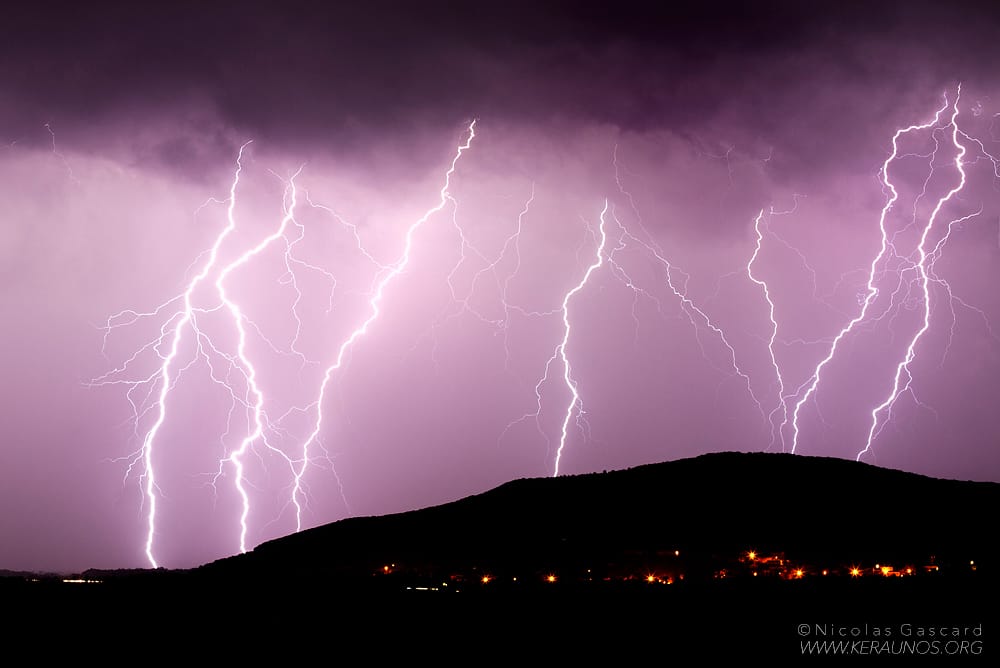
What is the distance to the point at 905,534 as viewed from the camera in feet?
56.9

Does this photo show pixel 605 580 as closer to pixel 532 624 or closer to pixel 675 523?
pixel 675 523

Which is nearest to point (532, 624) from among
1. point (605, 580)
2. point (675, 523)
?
point (605, 580)

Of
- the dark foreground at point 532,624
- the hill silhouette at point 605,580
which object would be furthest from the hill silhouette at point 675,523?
the dark foreground at point 532,624

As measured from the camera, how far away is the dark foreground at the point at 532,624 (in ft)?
27.4

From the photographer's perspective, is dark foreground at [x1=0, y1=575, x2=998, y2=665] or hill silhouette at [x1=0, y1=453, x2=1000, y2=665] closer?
dark foreground at [x1=0, y1=575, x2=998, y2=665]

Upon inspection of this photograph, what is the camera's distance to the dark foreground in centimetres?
835

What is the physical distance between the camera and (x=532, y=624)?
9.56 meters

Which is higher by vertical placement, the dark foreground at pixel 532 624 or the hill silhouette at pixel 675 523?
the hill silhouette at pixel 675 523

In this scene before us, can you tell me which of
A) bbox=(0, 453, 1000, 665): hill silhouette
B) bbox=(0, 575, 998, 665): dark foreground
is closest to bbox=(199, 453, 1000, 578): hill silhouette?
bbox=(0, 453, 1000, 665): hill silhouette

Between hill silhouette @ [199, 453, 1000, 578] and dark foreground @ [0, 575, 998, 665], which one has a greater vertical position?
A: hill silhouette @ [199, 453, 1000, 578]

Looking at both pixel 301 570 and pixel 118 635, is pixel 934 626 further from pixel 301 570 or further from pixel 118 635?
pixel 301 570

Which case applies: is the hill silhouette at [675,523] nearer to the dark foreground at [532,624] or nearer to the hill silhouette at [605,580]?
the hill silhouette at [605,580]

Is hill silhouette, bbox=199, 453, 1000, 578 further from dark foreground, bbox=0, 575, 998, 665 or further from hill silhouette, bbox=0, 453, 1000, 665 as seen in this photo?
dark foreground, bbox=0, 575, 998, 665

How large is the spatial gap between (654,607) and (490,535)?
438 inches
